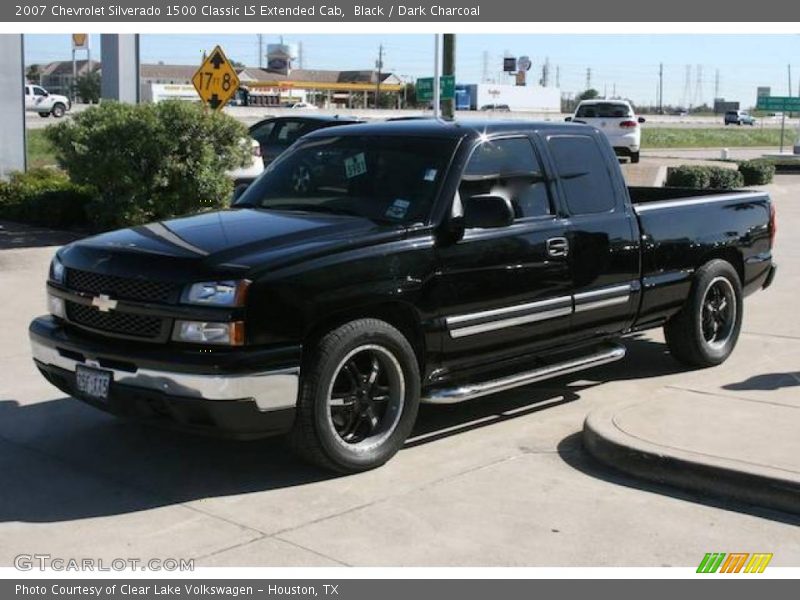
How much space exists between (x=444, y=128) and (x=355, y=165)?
0.60 metres

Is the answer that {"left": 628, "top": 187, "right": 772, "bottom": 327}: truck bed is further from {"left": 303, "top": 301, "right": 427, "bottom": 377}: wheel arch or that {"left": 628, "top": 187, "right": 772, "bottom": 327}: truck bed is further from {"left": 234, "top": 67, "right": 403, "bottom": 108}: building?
{"left": 234, "top": 67, "right": 403, "bottom": 108}: building

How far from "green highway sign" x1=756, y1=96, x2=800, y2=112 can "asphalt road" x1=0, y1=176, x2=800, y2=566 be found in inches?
1572

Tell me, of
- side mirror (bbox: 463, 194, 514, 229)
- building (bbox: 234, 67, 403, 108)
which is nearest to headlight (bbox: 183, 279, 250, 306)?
side mirror (bbox: 463, 194, 514, 229)

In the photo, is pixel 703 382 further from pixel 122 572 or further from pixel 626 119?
pixel 626 119

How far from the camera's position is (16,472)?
18.7ft

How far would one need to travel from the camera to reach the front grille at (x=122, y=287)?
5.25 metres

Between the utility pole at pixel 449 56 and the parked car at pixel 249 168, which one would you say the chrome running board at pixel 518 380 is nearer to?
the parked car at pixel 249 168

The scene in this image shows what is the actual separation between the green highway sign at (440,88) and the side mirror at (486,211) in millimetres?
20479

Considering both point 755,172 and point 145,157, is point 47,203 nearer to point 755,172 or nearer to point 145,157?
point 145,157

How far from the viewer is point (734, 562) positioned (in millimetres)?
4602

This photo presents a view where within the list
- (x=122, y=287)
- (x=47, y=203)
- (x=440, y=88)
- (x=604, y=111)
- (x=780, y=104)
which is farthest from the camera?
(x=780, y=104)

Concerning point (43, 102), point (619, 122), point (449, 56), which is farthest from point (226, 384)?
point (43, 102)

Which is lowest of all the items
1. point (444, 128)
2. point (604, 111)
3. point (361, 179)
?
point (361, 179)

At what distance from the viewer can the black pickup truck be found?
5.20 m
